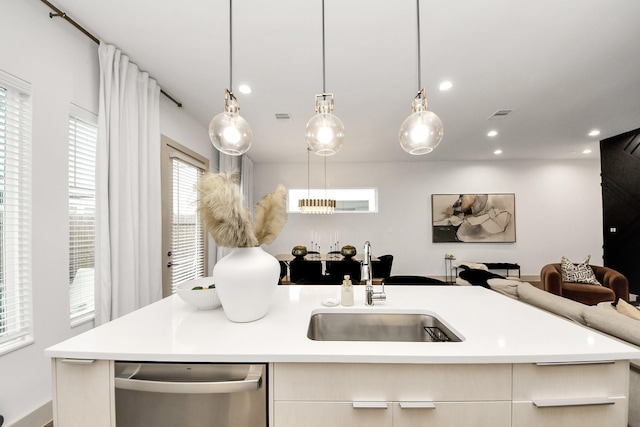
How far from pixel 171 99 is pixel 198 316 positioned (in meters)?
2.70

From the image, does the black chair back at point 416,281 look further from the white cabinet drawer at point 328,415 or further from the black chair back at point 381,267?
the white cabinet drawer at point 328,415

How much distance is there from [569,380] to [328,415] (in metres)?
0.80

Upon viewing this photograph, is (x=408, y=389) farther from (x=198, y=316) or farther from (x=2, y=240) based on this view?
(x=2, y=240)

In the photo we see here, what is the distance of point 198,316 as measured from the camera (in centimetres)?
117

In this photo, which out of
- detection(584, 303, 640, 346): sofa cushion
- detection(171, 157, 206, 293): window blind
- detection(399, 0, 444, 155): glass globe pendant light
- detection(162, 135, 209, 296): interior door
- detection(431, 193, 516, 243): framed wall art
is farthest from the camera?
detection(431, 193, 516, 243): framed wall art

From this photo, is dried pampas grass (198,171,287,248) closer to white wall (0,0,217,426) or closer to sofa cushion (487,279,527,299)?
white wall (0,0,217,426)

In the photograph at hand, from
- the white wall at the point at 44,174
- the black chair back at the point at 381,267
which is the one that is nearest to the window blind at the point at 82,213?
the white wall at the point at 44,174

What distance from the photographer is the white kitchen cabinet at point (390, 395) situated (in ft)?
2.67

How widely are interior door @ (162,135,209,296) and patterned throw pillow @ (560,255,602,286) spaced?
5252mm

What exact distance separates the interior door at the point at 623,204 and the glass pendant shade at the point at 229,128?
5.68 m

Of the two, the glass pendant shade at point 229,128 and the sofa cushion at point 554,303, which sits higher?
the glass pendant shade at point 229,128

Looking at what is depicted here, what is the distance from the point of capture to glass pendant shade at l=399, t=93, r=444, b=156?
4.62 ft

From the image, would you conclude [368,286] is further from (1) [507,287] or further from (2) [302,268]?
(2) [302,268]

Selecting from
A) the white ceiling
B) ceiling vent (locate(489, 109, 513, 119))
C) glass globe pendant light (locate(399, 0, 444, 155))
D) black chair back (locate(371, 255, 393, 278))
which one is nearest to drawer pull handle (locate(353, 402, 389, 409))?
glass globe pendant light (locate(399, 0, 444, 155))
